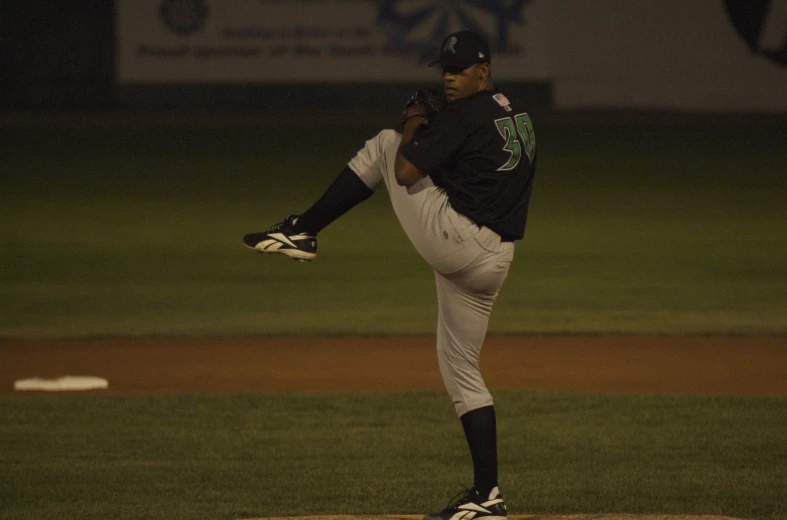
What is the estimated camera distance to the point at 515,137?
14.0 ft

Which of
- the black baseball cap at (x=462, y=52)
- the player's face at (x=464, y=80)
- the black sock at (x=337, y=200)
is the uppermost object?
the black baseball cap at (x=462, y=52)

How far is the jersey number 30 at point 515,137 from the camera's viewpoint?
423 cm

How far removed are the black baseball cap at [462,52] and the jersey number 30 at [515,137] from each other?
0.22 metres

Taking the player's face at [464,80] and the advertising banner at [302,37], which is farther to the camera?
the advertising banner at [302,37]

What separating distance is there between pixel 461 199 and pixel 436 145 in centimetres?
27

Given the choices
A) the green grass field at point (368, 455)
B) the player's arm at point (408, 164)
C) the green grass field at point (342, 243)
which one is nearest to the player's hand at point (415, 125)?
the player's arm at point (408, 164)

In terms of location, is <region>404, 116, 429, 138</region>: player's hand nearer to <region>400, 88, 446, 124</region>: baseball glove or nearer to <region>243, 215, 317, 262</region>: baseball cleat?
<region>400, 88, 446, 124</region>: baseball glove

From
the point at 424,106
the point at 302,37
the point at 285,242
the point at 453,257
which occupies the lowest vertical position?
the point at 453,257

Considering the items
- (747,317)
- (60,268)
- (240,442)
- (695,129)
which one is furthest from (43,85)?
(240,442)

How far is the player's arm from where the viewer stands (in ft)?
13.6

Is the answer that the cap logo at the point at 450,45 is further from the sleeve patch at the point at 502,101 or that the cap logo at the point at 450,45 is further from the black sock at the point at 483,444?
the black sock at the point at 483,444

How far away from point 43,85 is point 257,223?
50.7 ft

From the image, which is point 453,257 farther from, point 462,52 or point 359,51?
point 359,51

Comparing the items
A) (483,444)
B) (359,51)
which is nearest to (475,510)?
(483,444)
